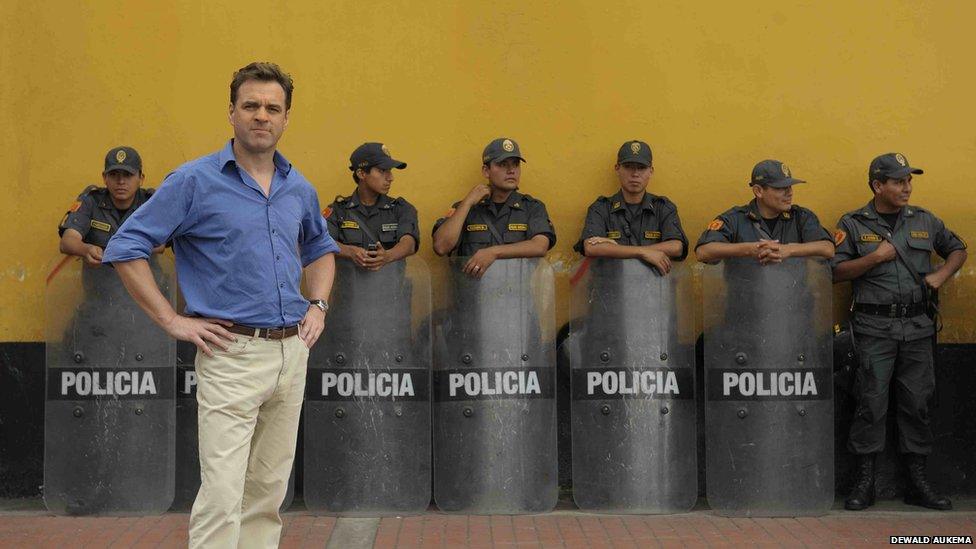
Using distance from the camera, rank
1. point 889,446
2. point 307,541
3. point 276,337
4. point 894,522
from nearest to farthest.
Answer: point 276,337 → point 307,541 → point 894,522 → point 889,446

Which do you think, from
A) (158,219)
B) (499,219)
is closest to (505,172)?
(499,219)

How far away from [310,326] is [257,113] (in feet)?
2.42

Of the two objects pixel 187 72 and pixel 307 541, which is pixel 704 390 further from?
pixel 187 72

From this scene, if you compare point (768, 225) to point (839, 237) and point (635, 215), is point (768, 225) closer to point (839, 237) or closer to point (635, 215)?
point (839, 237)

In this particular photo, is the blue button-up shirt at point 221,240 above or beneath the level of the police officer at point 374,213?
beneath

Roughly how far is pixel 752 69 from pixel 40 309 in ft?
13.9

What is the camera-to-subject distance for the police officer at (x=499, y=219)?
6488 millimetres

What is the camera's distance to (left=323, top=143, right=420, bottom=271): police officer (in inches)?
256

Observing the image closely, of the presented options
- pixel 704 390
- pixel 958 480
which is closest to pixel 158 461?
pixel 704 390

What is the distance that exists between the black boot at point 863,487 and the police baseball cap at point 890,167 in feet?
4.93

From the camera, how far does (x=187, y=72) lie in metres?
6.94

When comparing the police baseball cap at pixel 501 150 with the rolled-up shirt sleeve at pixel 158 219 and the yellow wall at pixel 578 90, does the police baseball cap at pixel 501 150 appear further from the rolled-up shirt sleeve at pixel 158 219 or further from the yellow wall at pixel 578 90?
the rolled-up shirt sleeve at pixel 158 219

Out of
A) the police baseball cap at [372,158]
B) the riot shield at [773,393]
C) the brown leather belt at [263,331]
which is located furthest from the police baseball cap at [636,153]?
the brown leather belt at [263,331]

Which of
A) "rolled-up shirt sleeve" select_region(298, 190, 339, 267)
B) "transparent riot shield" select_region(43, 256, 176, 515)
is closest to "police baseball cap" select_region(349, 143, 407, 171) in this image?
"transparent riot shield" select_region(43, 256, 176, 515)
